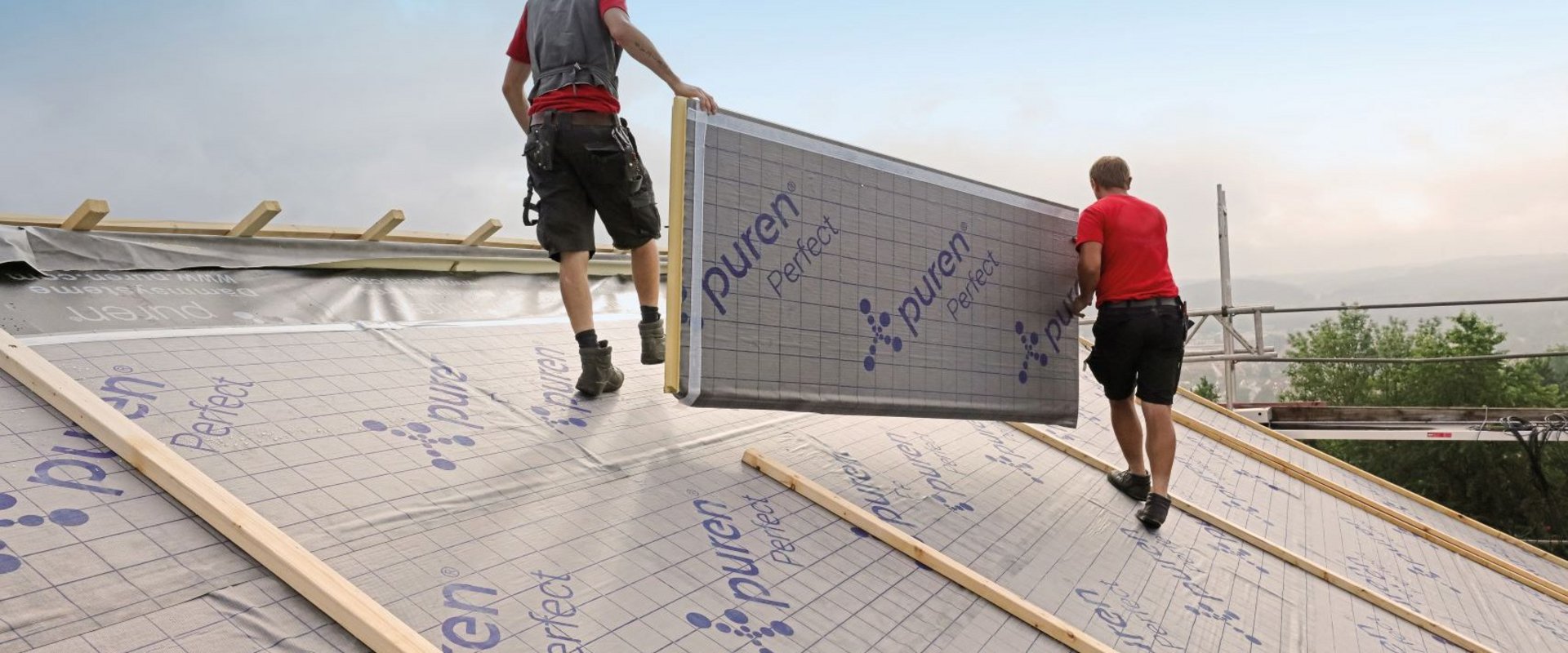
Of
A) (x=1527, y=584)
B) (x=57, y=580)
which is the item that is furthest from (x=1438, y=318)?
(x=57, y=580)

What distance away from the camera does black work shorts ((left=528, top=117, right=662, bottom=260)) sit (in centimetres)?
265

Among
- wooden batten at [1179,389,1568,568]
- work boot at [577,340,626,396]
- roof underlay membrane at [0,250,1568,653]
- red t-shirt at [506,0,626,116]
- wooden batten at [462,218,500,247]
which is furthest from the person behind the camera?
wooden batten at [1179,389,1568,568]

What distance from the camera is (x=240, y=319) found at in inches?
110

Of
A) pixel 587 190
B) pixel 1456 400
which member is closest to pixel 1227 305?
pixel 587 190

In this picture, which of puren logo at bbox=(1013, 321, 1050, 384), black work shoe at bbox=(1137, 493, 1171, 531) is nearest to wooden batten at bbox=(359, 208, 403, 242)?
puren logo at bbox=(1013, 321, 1050, 384)

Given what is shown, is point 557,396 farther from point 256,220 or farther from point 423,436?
point 256,220

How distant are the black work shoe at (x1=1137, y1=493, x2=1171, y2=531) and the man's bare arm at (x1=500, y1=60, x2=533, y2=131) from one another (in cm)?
234

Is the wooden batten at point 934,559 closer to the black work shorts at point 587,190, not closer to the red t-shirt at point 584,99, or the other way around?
the black work shorts at point 587,190

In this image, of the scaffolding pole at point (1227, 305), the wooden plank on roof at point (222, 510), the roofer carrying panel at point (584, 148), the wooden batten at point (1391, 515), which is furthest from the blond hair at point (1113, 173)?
the scaffolding pole at point (1227, 305)

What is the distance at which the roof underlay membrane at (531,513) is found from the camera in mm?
1530

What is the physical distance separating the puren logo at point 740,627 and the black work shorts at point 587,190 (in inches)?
51.2

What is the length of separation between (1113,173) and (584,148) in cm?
182

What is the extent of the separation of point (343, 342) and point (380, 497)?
974mm

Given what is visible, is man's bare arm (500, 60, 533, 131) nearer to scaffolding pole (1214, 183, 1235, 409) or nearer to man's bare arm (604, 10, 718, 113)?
man's bare arm (604, 10, 718, 113)
